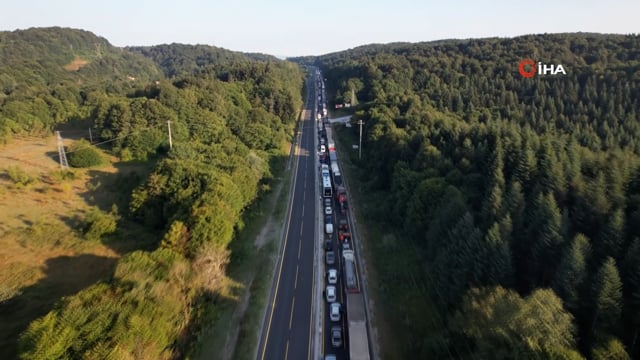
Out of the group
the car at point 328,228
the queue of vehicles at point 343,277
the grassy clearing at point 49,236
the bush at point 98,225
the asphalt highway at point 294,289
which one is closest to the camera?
the queue of vehicles at point 343,277

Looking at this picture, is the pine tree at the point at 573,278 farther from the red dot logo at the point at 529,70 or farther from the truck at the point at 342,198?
the red dot logo at the point at 529,70

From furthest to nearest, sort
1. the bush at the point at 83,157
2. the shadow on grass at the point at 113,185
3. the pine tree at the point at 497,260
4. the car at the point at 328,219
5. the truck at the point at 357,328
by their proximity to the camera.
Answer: the bush at the point at 83,157 < the shadow on grass at the point at 113,185 < the car at the point at 328,219 < the truck at the point at 357,328 < the pine tree at the point at 497,260

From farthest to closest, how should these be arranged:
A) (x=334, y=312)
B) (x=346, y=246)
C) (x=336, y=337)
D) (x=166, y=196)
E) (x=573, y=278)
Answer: (x=166, y=196) → (x=346, y=246) → (x=334, y=312) → (x=336, y=337) → (x=573, y=278)

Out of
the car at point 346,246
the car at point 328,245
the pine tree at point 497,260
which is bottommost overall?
the car at point 328,245

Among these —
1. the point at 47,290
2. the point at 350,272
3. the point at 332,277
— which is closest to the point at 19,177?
the point at 47,290

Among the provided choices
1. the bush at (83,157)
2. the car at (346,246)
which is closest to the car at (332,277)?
the car at (346,246)

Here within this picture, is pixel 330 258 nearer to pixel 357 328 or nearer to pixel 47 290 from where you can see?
pixel 357 328
